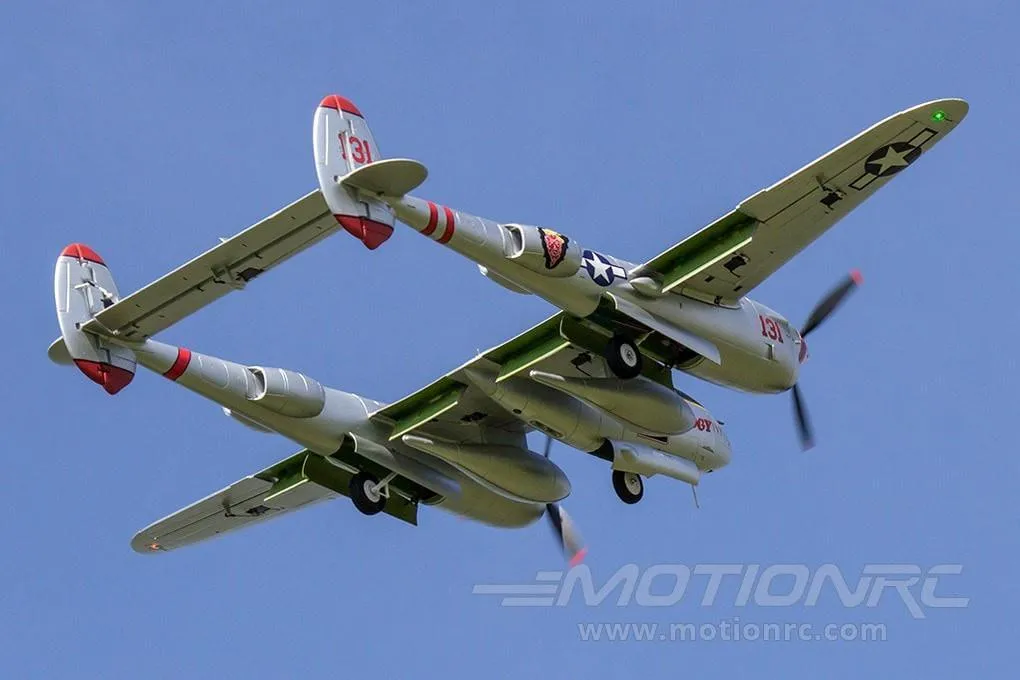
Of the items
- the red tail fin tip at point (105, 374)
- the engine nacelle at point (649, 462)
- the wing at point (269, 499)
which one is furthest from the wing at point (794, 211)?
the red tail fin tip at point (105, 374)

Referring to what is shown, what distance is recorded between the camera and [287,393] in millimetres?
44406

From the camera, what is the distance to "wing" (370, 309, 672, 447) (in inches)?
1750

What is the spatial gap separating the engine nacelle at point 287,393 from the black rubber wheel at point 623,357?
6.10 metres

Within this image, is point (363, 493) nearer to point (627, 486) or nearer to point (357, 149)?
point (627, 486)

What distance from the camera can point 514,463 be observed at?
48250mm

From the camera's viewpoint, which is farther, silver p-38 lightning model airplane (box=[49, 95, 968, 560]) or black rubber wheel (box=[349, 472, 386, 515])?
black rubber wheel (box=[349, 472, 386, 515])

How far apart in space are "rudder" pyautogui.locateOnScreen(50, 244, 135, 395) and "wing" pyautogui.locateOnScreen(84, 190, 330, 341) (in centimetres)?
34

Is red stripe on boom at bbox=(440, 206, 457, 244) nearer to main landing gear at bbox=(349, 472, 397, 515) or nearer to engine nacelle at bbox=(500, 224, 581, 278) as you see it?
engine nacelle at bbox=(500, 224, 581, 278)

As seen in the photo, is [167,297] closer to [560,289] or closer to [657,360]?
[560,289]

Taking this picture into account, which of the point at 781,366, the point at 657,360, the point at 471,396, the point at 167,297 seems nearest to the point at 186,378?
the point at 167,297

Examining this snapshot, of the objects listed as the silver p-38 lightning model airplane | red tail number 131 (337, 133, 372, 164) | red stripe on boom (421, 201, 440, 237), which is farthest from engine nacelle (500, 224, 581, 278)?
red tail number 131 (337, 133, 372, 164)

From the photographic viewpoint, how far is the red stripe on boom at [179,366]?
1699 inches

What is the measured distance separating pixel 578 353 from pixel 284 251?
7312 mm

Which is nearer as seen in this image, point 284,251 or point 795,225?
point 284,251
